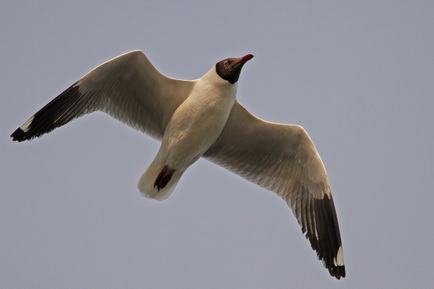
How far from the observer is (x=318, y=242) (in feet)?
29.4

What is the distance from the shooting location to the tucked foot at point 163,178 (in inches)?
341

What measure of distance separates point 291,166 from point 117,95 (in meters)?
2.43

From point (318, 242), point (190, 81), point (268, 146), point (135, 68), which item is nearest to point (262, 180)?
point (268, 146)

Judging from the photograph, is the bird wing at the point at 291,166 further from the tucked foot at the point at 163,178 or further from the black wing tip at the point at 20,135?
the black wing tip at the point at 20,135

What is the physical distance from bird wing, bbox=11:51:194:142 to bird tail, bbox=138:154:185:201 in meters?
0.57

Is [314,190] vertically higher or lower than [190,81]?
lower

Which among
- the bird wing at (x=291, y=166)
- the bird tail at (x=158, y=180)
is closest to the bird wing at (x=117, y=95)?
the bird tail at (x=158, y=180)

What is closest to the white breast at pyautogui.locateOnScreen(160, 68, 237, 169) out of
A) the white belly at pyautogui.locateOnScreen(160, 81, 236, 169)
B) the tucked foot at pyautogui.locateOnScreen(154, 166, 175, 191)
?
the white belly at pyautogui.locateOnScreen(160, 81, 236, 169)

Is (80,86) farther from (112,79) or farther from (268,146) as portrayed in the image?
(268,146)

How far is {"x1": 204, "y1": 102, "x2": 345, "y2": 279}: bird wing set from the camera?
29.1 feet

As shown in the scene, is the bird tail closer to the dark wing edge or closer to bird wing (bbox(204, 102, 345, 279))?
bird wing (bbox(204, 102, 345, 279))

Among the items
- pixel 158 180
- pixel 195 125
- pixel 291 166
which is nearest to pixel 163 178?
pixel 158 180

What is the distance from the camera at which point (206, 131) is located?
27.4 feet

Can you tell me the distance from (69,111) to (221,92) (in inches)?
72.7
